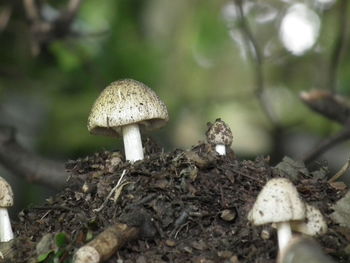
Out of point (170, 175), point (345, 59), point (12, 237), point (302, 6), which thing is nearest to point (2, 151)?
point (12, 237)

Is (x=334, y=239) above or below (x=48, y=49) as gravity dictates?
below

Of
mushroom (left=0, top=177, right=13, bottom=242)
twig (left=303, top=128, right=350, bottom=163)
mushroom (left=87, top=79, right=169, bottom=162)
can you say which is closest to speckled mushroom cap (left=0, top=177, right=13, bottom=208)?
mushroom (left=0, top=177, right=13, bottom=242)

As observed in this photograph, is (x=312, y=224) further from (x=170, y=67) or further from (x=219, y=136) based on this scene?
(x=170, y=67)

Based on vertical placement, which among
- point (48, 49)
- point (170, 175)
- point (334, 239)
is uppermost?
point (48, 49)

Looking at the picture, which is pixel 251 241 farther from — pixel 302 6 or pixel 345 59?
pixel 302 6

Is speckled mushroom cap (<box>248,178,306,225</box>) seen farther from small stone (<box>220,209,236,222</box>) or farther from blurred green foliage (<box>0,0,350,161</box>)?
blurred green foliage (<box>0,0,350,161</box>)

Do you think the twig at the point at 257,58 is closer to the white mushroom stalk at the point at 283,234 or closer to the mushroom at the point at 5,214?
the mushroom at the point at 5,214

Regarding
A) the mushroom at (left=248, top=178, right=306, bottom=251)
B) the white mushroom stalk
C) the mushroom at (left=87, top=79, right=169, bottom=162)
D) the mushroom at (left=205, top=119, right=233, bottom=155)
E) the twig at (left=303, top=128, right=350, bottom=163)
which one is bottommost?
the twig at (left=303, top=128, right=350, bottom=163)

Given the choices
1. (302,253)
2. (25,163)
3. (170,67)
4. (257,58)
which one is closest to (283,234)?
(302,253)
